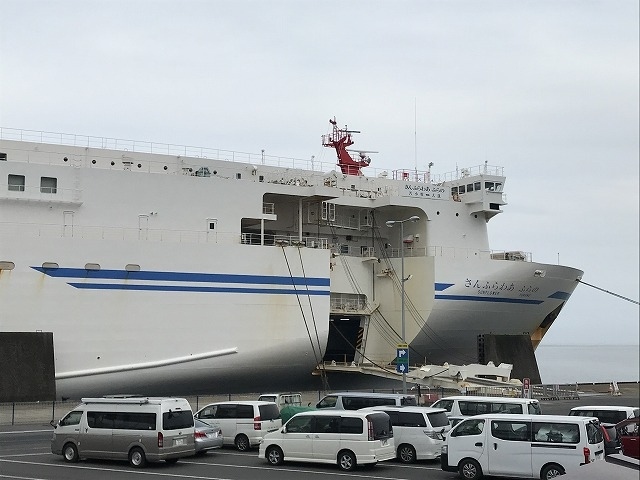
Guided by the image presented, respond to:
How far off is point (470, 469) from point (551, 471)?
149cm

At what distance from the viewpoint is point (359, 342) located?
3509 cm

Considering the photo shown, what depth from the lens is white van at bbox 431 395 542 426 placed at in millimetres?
18469

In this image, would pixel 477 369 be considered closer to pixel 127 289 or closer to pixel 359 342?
pixel 359 342

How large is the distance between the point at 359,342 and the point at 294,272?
599 cm

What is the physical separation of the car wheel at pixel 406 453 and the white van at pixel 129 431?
4.57m

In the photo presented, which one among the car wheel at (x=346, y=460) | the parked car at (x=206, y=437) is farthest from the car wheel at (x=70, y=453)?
the car wheel at (x=346, y=460)

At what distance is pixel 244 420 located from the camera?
63.1ft

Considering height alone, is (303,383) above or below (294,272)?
below

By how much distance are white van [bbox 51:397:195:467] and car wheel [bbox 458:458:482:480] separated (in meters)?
5.88

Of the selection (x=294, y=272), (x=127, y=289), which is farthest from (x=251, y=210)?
(x=127, y=289)

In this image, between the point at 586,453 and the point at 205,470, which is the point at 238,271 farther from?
the point at 586,453

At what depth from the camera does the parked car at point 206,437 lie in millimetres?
17453

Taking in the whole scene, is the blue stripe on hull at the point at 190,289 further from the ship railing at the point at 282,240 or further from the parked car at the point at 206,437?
the parked car at the point at 206,437

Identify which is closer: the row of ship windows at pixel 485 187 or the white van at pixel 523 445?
the white van at pixel 523 445
